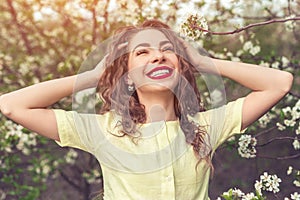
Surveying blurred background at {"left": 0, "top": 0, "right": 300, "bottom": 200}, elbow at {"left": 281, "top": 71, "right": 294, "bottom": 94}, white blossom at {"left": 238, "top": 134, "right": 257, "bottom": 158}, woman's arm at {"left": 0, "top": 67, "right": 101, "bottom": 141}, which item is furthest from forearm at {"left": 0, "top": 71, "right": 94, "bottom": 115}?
blurred background at {"left": 0, "top": 0, "right": 300, "bottom": 200}

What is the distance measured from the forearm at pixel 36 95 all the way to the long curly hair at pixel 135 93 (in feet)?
0.47

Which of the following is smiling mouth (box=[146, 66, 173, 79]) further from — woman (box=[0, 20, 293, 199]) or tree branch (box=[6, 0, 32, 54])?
tree branch (box=[6, 0, 32, 54])

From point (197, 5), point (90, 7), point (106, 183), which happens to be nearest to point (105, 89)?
point (106, 183)

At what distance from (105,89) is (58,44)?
251cm

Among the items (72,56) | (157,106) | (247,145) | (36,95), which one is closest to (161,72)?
(157,106)

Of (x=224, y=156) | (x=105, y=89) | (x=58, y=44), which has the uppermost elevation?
(x=105, y=89)

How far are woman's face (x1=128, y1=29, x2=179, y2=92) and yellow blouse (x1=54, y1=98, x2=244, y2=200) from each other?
150mm

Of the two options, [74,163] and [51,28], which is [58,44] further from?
[74,163]

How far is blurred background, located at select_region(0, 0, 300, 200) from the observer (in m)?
3.78

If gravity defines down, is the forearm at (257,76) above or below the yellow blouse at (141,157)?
above

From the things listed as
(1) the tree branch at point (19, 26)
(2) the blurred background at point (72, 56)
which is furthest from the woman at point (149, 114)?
(1) the tree branch at point (19, 26)

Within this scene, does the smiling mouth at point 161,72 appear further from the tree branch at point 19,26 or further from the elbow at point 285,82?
the tree branch at point 19,26

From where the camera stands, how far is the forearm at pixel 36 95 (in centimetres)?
193

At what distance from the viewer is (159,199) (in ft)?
6.29
